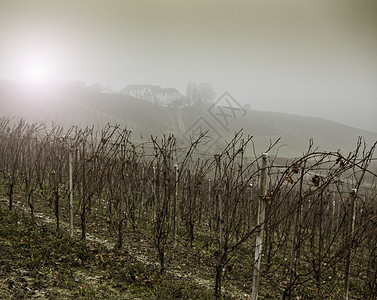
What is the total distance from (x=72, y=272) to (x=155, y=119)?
167ft

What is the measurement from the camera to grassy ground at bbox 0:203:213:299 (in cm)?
372

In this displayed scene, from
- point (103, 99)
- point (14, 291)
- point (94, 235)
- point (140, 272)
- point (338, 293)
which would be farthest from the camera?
point (103, 99)

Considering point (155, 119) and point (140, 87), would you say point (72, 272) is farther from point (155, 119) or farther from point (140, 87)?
point (140, 87)

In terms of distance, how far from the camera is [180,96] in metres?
78.0

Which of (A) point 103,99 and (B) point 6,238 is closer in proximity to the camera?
(B) point 6,238

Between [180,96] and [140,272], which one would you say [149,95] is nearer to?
[180,96]

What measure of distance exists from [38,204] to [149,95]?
7764cm

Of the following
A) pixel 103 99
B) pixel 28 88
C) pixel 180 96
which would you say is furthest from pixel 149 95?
pixel 28 88

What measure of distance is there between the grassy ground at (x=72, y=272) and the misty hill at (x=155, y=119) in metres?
31.7

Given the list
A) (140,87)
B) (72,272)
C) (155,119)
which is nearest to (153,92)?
(140,87)

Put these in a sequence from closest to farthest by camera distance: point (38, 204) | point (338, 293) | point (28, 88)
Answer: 1. point (338, 293)
2. point (38, 204)
3. point (28, 88)

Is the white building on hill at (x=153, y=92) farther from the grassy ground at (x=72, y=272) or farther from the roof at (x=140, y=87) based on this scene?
the grassy ground at (x=72, y=272)

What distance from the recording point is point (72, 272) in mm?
4227

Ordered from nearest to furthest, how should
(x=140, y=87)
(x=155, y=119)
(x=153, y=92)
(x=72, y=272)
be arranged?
(x=72, y=272) < (x=155, y=119) < (x=153, y=92) < (x=140, y=87)
